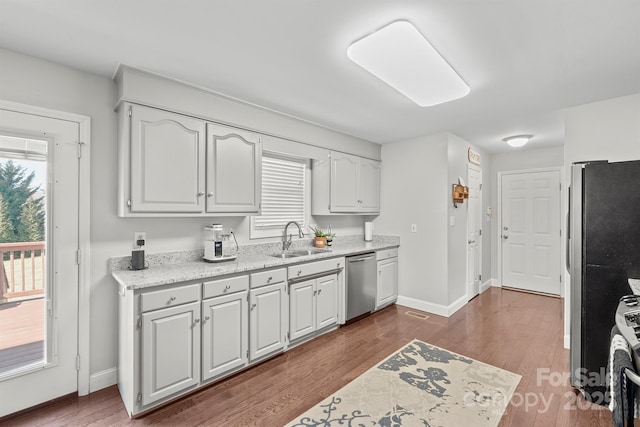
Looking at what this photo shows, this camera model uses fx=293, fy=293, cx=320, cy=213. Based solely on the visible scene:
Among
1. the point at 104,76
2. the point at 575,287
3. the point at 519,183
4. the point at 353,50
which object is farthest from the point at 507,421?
the point at 519,183

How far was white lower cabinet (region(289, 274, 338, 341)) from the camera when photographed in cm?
298

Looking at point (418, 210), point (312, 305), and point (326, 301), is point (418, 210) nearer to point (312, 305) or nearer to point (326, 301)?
point (326, 301)

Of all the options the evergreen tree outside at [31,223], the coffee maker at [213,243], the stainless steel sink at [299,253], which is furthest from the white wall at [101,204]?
the stainless steel sink at [299,253]

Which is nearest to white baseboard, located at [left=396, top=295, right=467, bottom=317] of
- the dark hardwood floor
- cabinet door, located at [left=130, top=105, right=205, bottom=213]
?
the dark hardwood floor

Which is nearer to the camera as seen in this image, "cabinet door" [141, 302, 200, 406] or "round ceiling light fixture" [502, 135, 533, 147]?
"cabinet door" [141, 302, 200, 406]

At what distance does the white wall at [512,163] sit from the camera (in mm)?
4864

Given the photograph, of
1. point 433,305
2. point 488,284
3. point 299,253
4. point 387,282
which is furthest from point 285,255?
point 488,284

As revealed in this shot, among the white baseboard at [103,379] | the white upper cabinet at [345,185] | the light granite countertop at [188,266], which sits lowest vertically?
the white baseboard at [103,379]

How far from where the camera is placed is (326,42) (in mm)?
1906

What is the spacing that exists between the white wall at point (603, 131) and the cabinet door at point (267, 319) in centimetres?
281

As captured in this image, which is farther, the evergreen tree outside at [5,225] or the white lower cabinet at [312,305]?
the white lower cabinet at [312,305]

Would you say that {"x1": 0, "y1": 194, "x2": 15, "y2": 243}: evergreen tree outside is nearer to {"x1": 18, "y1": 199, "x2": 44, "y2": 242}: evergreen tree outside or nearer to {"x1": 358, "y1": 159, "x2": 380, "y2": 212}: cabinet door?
{"x1": 18, "y1": 199, "x2": 44, "y2": 242}: evergreen tree outside

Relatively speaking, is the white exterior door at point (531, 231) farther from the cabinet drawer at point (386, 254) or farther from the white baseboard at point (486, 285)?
the cabinet drawer at point (386, 254)

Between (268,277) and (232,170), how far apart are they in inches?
42.0
